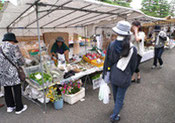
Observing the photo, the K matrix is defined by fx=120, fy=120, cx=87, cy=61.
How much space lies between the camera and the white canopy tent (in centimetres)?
261

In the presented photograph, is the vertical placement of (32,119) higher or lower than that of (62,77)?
lower

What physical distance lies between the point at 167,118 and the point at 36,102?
3125 millimetres

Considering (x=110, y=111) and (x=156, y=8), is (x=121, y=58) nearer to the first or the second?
(x=110, y=111)

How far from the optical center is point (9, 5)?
2686mm

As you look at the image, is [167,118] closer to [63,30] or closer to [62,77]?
[62,77]

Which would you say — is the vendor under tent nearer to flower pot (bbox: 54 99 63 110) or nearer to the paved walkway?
flower pot (bbox: 54 99 63 110)

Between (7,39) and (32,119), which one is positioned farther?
(32,119)

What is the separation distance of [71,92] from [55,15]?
2314mm

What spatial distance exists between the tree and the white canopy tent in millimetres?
23280

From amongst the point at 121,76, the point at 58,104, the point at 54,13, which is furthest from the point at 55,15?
the point at 121,76

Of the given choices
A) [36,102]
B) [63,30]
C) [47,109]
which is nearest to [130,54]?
[47,109]

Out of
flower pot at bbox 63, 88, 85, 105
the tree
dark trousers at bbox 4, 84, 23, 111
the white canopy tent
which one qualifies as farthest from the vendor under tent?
the tree

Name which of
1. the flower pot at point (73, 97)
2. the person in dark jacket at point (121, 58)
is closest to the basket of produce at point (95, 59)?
the flower pot at point (73, 97)

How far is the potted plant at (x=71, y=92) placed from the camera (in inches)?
119
